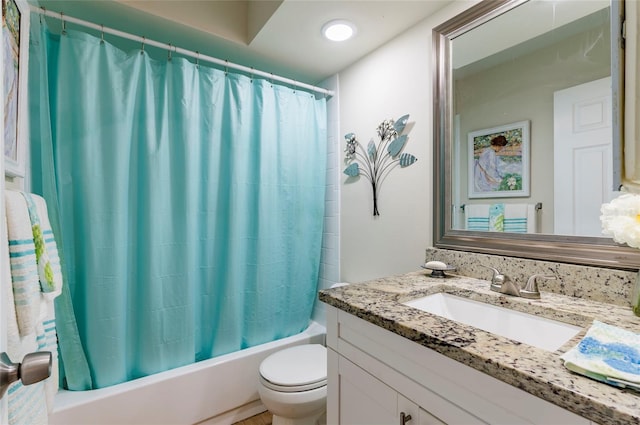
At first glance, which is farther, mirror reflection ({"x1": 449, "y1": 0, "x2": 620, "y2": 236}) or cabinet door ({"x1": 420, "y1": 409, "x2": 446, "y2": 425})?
mirror reflection ({"x1": 449, "y1": 0, "x2": 620, "y2": 236})

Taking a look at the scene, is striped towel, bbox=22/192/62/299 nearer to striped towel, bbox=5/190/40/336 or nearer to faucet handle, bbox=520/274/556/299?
striped towel, bbox=5/190/40/336

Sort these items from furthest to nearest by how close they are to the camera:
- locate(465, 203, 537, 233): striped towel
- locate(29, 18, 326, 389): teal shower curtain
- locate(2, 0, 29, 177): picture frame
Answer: locate(29, 18, 326, 389): teal shower curtain
locate(465, 203, 537, 233): striped towel
locate(2, 0, 29, 177): picture frame

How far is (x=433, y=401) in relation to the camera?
0.71 m

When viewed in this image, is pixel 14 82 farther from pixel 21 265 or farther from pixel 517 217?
pixel 517 217

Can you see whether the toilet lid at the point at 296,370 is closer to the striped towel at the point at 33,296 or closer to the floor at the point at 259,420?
the floor at the point at 259,420

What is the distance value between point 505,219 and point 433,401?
766 millimetres

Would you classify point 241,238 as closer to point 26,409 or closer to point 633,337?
point 26,409

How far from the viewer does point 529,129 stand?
3.56ft

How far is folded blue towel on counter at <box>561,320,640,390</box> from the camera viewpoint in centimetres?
50

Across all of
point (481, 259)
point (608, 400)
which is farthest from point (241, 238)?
point (608, 400)

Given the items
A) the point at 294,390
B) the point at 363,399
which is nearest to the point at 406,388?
the point at 363,399

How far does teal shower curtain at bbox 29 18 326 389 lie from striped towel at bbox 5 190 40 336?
2.13ft

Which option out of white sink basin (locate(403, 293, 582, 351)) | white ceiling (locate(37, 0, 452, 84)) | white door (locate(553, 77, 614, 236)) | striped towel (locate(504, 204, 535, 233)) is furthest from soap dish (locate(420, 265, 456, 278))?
white ceiling (locate(37, 0, 452, 84))

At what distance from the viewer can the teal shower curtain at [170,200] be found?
1.33 meters
